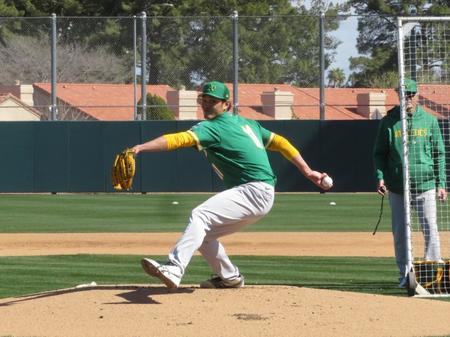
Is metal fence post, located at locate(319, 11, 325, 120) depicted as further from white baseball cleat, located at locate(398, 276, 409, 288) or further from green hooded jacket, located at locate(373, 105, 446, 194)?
white baseball cleat, located at locate(398, 276, 409, 288)

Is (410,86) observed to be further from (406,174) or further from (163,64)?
(163,64)

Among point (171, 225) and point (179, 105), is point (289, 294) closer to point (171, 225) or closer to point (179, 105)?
point (171, 225)

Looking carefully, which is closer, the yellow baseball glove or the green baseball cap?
the yellow baseball glove

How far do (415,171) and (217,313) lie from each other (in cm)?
308

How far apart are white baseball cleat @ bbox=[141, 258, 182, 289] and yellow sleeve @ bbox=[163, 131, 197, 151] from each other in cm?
82

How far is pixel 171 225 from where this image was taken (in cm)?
2028

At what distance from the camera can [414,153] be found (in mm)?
10469

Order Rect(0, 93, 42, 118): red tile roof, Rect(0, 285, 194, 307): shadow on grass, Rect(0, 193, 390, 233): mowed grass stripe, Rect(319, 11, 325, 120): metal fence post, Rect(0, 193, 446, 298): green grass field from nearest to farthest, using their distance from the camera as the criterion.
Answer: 1. Rect(0, 285, 194, 307): shadow on grass
2. Rect(0, 193, 446, 298): green grass field
3. Rect(0, 193, 390, 233): mowed grass stripe
4. Rect(319, 11, 325, 120): metal fence post
5. Rect(0, 93, 42, 118): red tile roof

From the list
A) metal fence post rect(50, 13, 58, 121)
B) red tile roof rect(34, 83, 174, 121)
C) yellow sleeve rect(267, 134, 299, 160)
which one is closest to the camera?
yellow sleeve rect(267, 134, 299, 160)

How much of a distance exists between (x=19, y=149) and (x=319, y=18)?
316 inches

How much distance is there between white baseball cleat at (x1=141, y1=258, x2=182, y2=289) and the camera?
8.19 meters

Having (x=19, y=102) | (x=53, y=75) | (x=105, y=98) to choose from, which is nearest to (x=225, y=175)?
(x=53, y=75)

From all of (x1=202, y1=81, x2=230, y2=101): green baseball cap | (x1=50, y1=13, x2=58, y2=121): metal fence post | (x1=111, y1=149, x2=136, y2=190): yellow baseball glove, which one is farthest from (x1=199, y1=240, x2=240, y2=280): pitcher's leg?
(x1=50, y1=13, x2=58, y2=121): metal fence post

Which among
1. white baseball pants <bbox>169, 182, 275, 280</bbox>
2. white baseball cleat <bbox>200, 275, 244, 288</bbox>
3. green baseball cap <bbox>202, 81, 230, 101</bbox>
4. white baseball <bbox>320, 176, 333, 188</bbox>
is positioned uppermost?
green baseball cap <bbox>202, 81, 230, 101</bbox>
